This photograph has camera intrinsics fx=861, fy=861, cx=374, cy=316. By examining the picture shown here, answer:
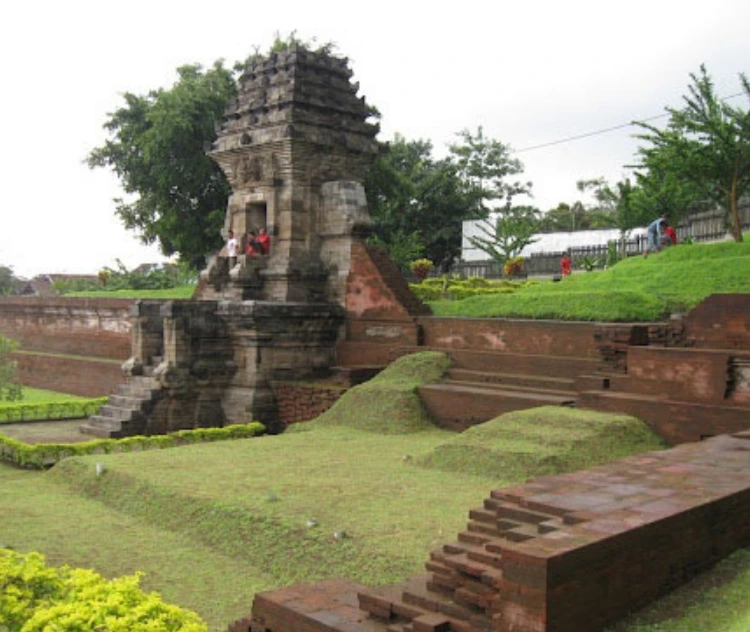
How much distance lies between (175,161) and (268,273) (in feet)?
29.7

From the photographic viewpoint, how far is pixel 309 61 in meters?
14.5

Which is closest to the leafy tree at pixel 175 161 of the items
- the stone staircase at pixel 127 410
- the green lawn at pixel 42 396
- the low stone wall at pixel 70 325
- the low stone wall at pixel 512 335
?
the low stone wall at pixel 70 325

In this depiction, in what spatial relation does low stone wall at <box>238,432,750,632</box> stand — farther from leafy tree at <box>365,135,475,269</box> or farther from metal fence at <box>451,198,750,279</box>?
leafy tree at <box>365,135,475,269</box>

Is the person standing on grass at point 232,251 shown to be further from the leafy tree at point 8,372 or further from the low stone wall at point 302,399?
the leafy tree at point 8,372

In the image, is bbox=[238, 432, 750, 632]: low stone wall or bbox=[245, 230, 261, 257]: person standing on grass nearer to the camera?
bbox=[238, 432, 750, 632]: low stone wall

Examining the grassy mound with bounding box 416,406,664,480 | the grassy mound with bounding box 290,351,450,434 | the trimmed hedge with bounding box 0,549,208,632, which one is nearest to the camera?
the trimmed hedge with bounding box 0,549,208,632

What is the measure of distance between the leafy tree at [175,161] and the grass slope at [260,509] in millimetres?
12772

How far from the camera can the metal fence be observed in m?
18.4

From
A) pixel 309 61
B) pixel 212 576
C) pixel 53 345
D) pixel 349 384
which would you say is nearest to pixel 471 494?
pixel 212 576

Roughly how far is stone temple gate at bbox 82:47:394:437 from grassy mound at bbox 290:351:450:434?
2.15 metres

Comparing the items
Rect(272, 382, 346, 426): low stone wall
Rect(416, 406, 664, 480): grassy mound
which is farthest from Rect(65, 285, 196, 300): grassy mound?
Rect(416, 406, 664, 480): grassy mound

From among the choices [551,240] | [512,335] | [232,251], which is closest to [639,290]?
[512,335]

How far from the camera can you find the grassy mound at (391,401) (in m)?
10.7

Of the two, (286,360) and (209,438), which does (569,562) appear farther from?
(286,360)
